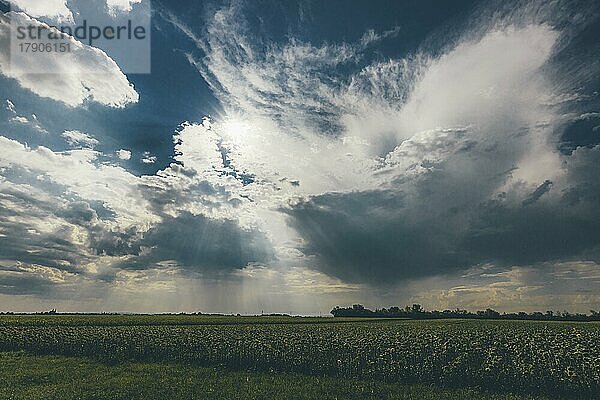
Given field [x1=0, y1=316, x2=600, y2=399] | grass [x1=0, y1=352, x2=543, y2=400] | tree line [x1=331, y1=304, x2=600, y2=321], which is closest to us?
grass [x1=0, y1=352, x2=543, y2=400]

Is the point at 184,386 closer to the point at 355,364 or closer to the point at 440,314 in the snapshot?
the point at 355,364

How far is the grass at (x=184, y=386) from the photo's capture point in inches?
1076

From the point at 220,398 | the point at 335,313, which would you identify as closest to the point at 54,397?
the point at 220,398

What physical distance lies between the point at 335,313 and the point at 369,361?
426ft

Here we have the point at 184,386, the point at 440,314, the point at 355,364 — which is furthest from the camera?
the point at 440,314

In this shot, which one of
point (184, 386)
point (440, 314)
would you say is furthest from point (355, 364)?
point (440, 314)

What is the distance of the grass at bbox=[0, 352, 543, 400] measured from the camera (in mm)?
27328

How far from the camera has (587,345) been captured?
3219 centimetres

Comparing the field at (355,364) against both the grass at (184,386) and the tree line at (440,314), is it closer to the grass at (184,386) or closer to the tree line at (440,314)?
the grass at (184,386)

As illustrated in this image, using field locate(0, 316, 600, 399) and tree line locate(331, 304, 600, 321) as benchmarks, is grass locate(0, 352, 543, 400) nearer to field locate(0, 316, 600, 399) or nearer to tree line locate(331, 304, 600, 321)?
field locate(0, 316, 600, 399)

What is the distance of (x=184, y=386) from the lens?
2981 cm

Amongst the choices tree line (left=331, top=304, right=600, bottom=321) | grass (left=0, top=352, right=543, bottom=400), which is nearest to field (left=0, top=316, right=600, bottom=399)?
grass (left=0, top=352, right=543, bottom=400)

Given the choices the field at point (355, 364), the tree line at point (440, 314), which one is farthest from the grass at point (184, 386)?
the tree line at point (440, 314)

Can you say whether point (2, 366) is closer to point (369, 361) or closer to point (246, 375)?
point (246, 375)
